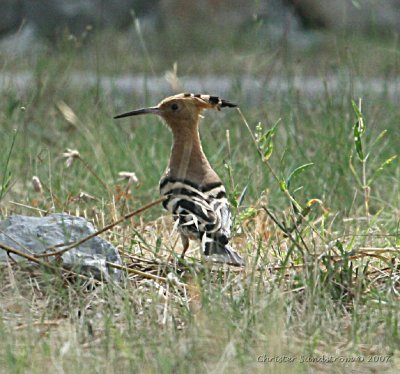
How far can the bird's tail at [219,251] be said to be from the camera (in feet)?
10.9

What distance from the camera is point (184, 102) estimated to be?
4.46m

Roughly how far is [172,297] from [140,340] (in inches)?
17.3

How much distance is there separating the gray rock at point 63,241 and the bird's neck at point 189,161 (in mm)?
701

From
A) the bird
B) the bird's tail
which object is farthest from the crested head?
the bird's tail

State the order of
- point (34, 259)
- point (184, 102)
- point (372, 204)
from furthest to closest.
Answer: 1. point (372, 204)
2. point (184, 102)
3. point (34, 259)

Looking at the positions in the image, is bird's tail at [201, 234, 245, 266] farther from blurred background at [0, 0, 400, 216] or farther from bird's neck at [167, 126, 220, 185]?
bird's neck at [167, 126, 220, 185]

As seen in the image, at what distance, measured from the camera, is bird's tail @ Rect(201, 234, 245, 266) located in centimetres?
333

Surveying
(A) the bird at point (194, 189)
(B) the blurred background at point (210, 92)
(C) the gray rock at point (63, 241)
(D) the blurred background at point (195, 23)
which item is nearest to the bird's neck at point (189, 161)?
(A) the bird at point (194, 189)

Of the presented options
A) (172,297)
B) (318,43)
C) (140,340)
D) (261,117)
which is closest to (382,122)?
(261,117)

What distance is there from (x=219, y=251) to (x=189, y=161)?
0.88 m

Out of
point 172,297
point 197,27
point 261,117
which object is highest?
point 172,297

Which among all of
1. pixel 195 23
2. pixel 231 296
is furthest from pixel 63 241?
pixel 195 23

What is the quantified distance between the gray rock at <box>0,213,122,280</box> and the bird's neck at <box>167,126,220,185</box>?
70 centimetres

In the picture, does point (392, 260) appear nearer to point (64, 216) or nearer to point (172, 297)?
point (172, 297)
